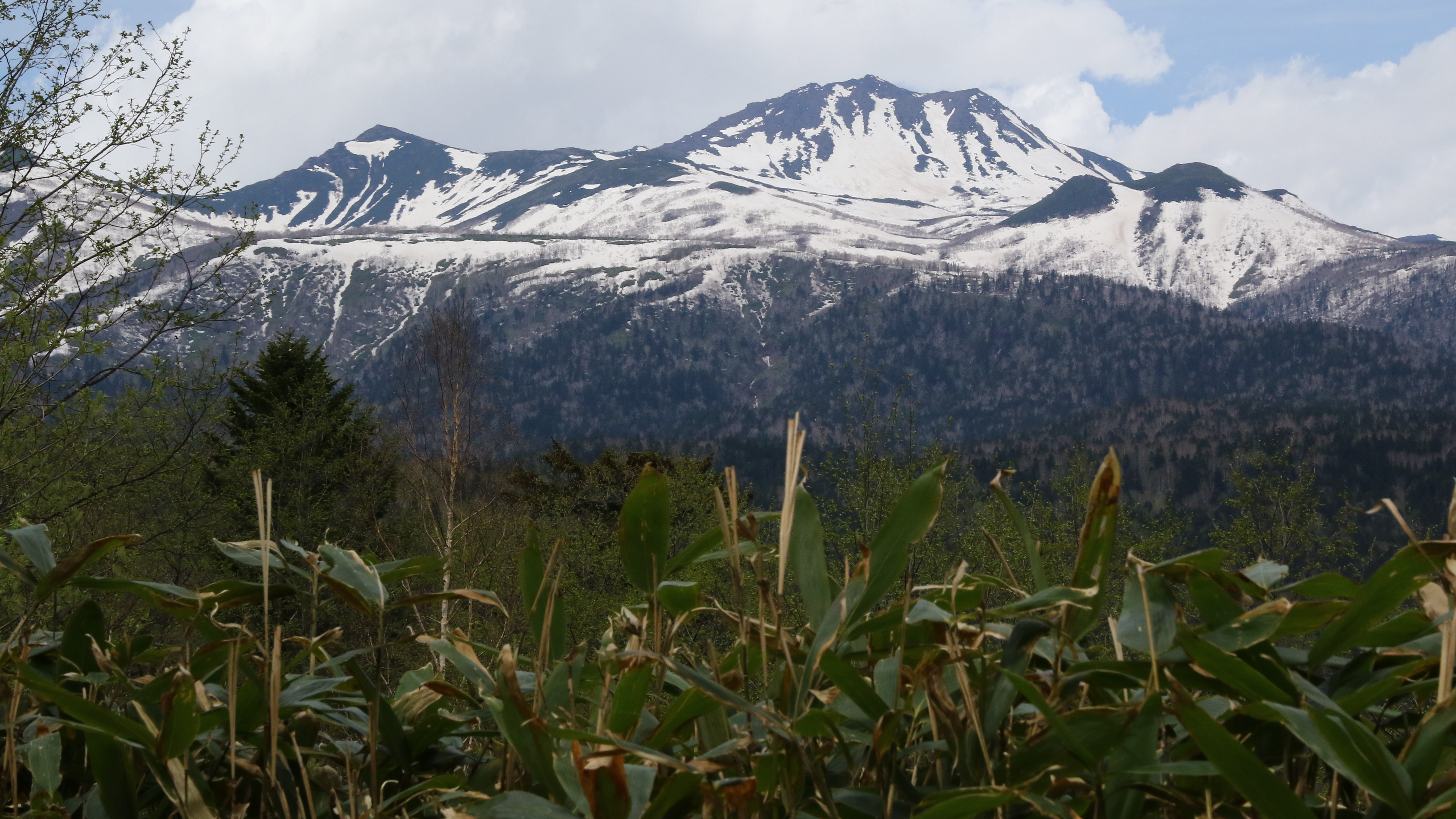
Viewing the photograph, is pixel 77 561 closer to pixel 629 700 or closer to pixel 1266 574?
pixel 629 700

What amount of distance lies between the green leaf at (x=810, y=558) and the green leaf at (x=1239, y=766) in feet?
1.04

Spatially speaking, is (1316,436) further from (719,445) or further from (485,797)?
(485,797)

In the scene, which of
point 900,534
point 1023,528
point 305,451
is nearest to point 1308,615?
point 1023,528

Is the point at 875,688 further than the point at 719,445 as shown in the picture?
No

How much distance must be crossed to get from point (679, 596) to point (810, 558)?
0.68 ft

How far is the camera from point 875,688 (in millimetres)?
917

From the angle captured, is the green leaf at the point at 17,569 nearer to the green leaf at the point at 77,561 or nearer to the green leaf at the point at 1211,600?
the green leaf at the point at 77,561

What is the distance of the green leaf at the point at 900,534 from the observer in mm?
833

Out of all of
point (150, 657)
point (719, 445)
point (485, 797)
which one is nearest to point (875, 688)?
point (485, 797)

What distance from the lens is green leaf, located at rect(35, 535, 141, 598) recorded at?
960 millimetres

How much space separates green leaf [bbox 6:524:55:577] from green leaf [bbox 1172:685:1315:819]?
41.1 inches

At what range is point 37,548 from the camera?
105 cm

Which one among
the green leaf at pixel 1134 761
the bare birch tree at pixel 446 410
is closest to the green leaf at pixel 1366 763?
the green leaf at pixel 1134 761

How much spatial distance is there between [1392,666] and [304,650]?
1.19m
